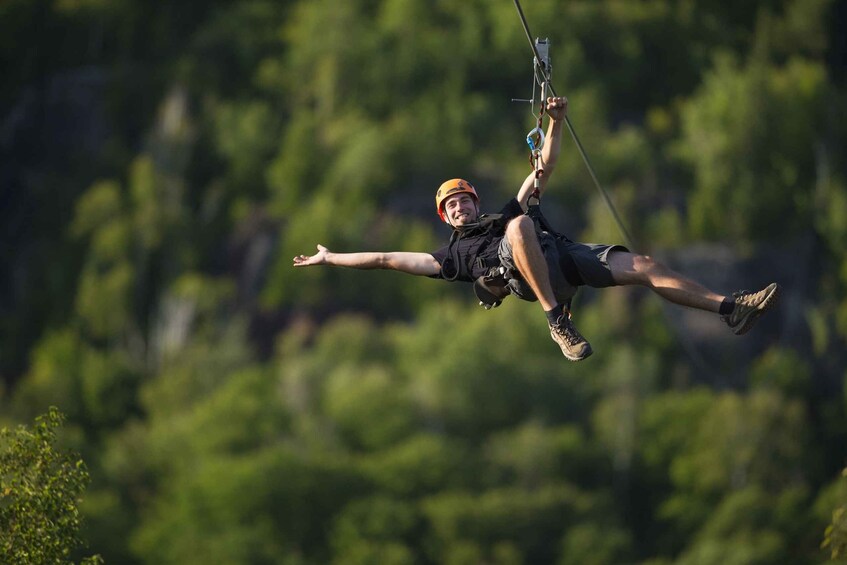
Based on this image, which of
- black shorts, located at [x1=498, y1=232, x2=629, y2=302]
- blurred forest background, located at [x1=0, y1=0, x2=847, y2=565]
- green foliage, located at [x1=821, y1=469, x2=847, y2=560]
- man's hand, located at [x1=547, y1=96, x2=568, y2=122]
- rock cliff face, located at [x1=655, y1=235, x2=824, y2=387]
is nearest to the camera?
black shorts, located at [x1=498, y1=232, x2=629, y2=302]

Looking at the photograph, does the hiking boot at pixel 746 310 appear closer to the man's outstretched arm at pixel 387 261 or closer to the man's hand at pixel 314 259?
the man's outstretched arm at pixel 387 261

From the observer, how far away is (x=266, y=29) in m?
127

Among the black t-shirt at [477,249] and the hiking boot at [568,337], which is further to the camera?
the black t-shirt at [477,249]

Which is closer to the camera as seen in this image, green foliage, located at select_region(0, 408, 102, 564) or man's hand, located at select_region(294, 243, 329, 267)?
man's hand, located at select_region(294, 243, 329, 267)

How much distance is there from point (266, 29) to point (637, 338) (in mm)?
42703

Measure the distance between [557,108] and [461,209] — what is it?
1407 millimetres

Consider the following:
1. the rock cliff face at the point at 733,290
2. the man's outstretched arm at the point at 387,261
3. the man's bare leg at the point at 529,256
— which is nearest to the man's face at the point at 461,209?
the man's outstretched arm at the point at 387,261

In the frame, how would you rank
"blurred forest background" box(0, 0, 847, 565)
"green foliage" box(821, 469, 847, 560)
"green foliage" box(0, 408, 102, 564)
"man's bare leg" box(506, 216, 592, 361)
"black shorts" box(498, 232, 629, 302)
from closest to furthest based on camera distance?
"man's bare leg" box(506, 216, 592, 361), "black shorts" box(498, 232, 629, 302), "green foliage" box(0, 408, 102, 564), "green foliage" box(821, 469, 847, 560), "blurred forest background" box(0, 0, 847, 565)

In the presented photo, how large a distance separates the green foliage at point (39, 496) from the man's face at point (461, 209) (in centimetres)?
461

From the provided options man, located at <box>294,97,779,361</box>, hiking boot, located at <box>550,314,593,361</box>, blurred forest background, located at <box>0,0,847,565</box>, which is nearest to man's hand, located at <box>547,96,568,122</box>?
man, located at <box>294,97,779,361</box>

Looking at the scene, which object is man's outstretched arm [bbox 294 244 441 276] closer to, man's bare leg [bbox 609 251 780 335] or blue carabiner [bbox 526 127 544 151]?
blue carabiner [bbox 526 127 544 151]

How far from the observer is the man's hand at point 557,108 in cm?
1883

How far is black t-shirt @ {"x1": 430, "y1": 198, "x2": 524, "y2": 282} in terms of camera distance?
1916 cm

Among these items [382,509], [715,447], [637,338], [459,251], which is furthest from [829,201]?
Result: [459,251]
